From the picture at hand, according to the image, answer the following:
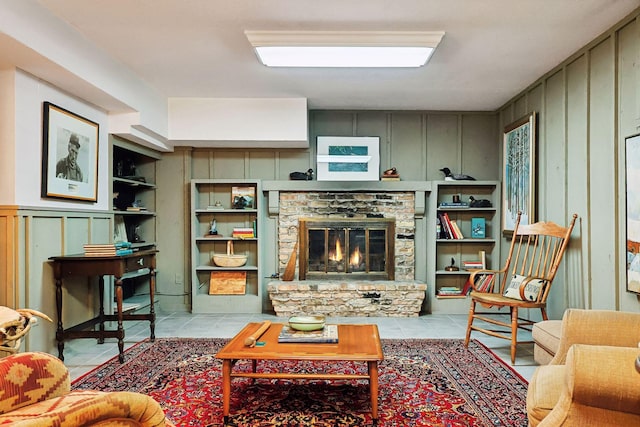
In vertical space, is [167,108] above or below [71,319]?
above

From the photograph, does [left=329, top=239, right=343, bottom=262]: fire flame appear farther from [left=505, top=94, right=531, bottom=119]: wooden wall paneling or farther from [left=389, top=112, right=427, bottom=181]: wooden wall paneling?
[left=505, top=94, right=531, bottom=119]: wooden wall paneling

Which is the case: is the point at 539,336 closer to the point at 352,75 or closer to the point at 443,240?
the point at 443,240

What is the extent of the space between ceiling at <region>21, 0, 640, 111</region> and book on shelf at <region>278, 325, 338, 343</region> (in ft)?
6.79

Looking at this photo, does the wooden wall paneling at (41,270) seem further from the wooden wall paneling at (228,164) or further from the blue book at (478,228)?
the blue book at (478,228)

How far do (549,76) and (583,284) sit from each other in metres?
1.90

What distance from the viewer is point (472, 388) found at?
8.61ft

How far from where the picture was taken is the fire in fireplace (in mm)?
4969

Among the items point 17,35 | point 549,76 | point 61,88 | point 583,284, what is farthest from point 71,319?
point 549,76

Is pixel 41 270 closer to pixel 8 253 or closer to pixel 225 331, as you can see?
pixel 8 253

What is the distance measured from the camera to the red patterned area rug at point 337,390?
2.22 m

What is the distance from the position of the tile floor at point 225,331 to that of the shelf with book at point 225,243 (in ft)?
0.69

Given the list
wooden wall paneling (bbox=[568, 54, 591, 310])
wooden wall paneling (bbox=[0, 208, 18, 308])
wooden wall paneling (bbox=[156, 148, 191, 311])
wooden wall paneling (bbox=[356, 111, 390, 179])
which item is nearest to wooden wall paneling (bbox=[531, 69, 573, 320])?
wooden wall paneling (bbox=[568, 54, 591, 310])

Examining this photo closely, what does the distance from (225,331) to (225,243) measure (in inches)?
54.3

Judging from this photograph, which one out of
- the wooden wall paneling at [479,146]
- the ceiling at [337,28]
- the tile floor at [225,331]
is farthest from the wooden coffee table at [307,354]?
the wooden wall paneling at [479,146]
